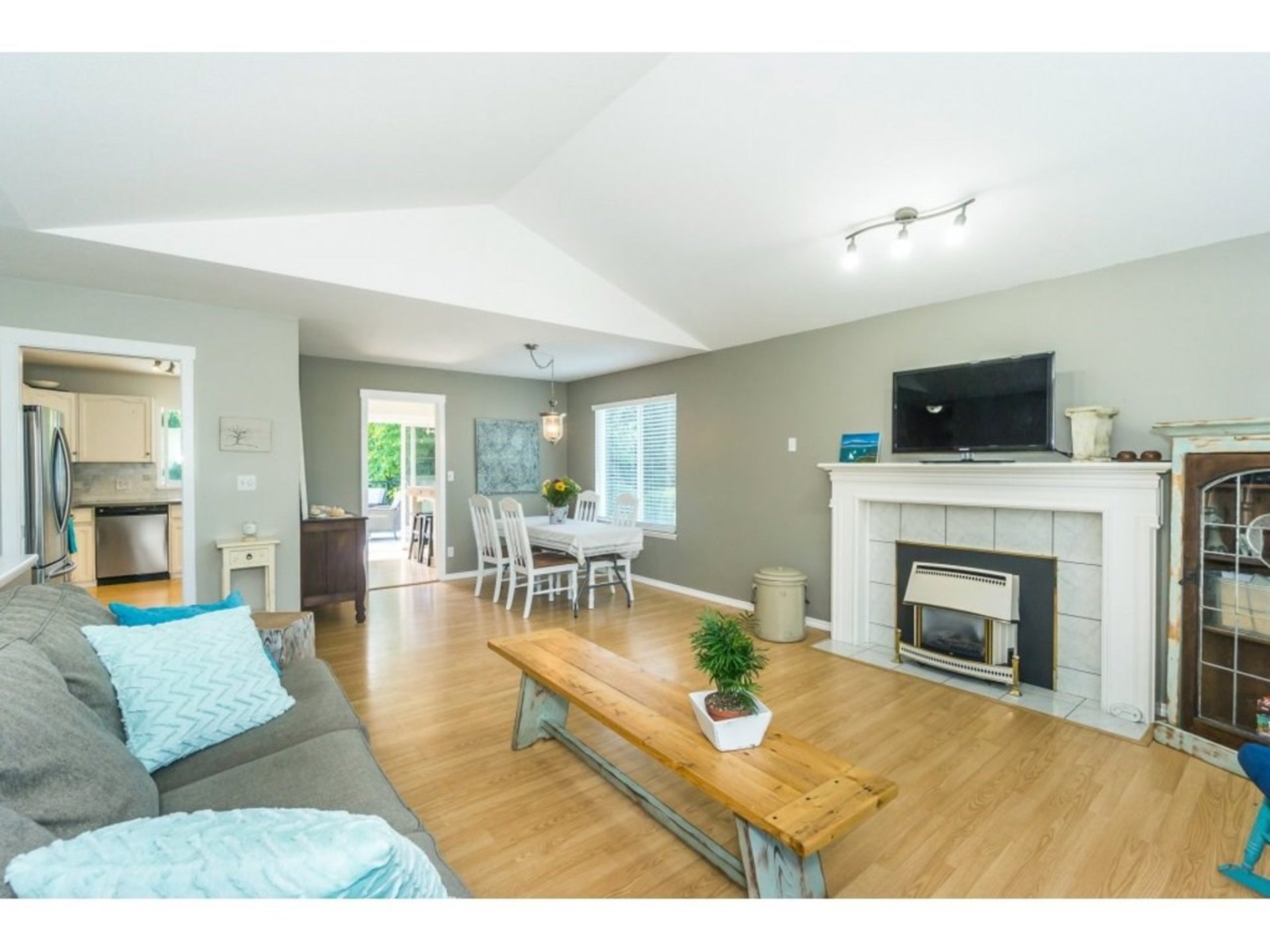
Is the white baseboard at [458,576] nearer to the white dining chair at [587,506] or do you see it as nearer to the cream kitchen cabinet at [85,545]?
the white dining chair at [587,506]

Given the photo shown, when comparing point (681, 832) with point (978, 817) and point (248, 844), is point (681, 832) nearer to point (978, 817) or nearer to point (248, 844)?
point (978, 817)

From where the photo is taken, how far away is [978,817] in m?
1.97

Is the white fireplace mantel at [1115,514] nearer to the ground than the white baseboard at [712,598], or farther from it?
farther from it

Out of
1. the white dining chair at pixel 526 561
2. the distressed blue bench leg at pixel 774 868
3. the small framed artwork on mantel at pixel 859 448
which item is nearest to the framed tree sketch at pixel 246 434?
the white dining chair at pixel 526 561

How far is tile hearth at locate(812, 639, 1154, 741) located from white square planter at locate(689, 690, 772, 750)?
6.99ft

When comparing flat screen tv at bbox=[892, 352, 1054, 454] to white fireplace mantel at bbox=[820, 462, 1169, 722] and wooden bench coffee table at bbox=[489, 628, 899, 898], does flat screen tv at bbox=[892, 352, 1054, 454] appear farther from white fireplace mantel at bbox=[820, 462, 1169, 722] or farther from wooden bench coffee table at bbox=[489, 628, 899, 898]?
wooden bench coffee table at bbox=[489, 628, 899, 898]

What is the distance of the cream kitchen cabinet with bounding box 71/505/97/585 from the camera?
534cm

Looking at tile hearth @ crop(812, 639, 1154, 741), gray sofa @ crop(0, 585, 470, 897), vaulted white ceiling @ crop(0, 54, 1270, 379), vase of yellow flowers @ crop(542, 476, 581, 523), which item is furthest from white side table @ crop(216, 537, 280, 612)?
tile hearth @ crop(812, 639, 1154, 741)

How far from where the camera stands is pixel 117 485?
586 cm

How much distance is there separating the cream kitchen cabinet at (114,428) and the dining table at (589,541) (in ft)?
13.3

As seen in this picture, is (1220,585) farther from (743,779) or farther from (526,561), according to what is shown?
(526,561)

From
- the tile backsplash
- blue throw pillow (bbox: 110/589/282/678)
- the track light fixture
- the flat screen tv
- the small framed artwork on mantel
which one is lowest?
blue throw pillow (bbox: 110/589/282/678)

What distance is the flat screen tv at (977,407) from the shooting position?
9.97 ft

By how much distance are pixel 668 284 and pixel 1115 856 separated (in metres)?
3.70
